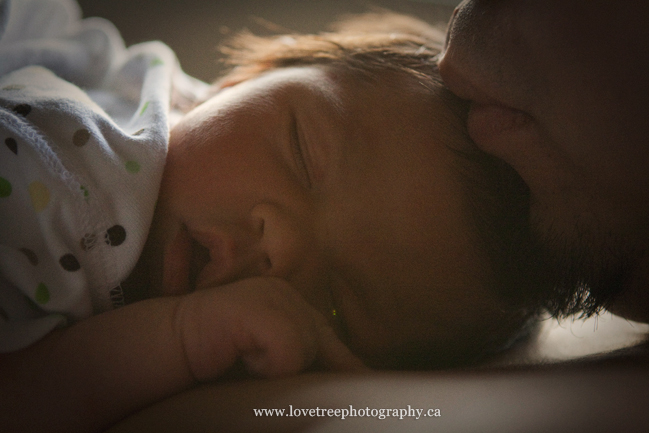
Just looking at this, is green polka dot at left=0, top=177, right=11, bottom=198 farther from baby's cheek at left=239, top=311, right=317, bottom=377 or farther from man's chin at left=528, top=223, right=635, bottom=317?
man's chin at left=528, top=223, right=635, bottom=317

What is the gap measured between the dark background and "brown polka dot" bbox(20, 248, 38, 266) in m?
1.09

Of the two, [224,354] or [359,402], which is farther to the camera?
[224,354]

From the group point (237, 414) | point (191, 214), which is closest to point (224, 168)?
point (191, 214)

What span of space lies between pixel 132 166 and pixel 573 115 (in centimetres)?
62

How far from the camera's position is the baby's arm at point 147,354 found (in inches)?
18.5

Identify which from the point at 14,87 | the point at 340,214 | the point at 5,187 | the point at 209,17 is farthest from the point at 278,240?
the point at 209,17

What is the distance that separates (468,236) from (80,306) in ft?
1.87

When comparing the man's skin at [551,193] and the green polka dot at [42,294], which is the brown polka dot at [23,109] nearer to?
the green polka dot at [42,294]

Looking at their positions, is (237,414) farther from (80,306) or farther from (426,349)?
Answer: (426,349)

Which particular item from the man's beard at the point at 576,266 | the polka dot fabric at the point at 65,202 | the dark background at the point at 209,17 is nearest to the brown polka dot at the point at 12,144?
the polka dot fabric at the point at 65,202

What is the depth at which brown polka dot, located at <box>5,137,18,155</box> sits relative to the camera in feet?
1.91

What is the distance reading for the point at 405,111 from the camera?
721 mm

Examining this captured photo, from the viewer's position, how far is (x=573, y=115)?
52cm

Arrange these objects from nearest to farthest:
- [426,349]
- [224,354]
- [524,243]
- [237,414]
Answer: [237,414] → [224,354] → [524,243] → [426,349]
